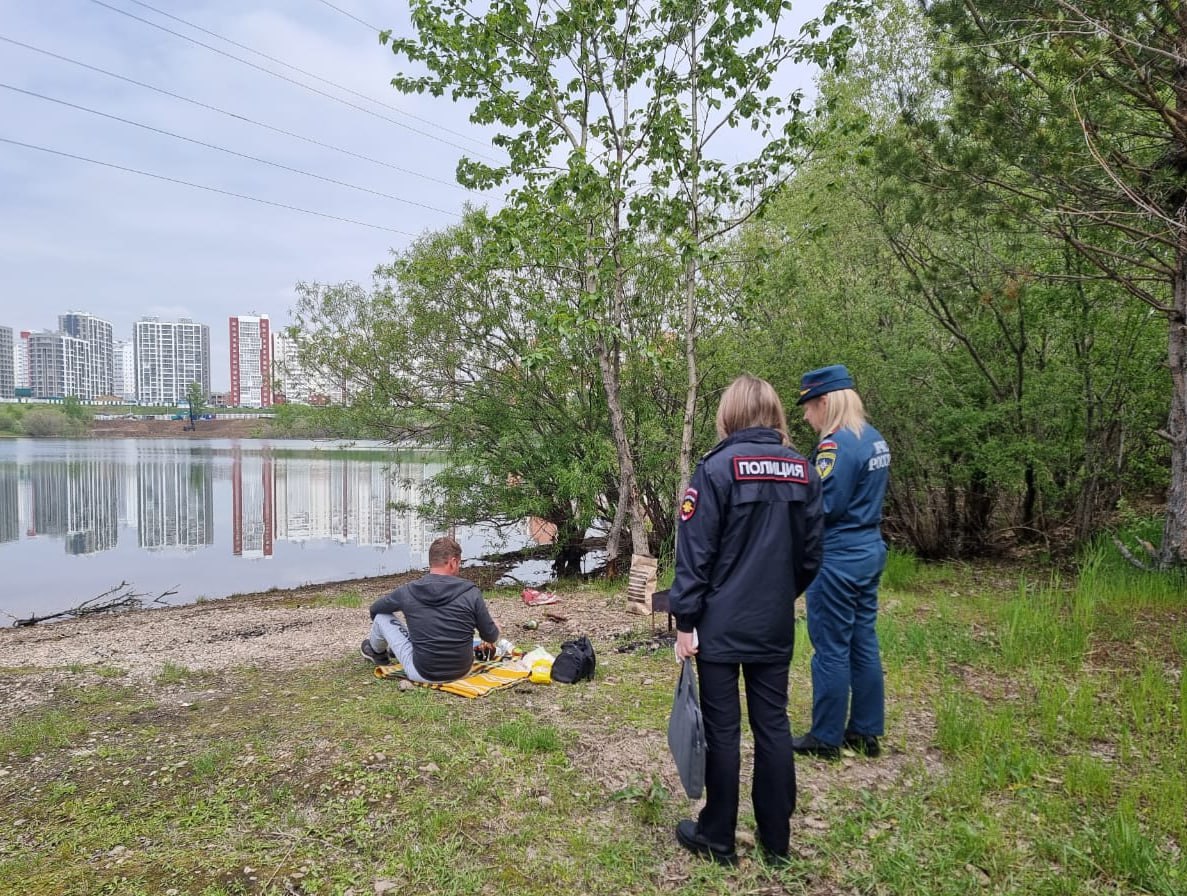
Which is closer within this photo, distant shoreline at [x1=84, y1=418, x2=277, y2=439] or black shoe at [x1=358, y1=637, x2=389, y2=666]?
black shoe at [x1=358, y1=637, x2=389, y2=666]

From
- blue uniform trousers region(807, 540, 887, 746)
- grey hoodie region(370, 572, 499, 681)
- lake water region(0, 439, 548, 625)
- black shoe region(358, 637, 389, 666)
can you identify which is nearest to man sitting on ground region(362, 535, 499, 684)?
grey hoodie region(370, 572, 499, 681)

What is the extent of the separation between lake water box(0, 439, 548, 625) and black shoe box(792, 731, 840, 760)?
9394mm

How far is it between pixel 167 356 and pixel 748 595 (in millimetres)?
121180

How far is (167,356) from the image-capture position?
341 ft

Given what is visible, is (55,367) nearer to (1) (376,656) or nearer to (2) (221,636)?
(2) (221,636)

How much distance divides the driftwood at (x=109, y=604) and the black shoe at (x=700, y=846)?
1244 cm

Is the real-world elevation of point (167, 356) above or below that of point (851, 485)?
above

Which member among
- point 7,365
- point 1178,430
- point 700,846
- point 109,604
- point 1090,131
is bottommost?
point 109,604

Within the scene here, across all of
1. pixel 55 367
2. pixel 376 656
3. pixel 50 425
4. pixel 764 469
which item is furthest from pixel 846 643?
pixel 55 367

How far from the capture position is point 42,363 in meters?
98.9

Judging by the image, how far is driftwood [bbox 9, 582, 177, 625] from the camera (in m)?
11.4

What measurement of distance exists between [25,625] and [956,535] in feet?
45.8

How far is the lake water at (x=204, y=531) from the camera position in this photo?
14.0 m

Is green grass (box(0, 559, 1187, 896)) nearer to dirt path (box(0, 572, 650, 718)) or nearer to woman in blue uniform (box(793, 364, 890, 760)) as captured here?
woman in blue uniform (box(793, 364, 890, 760))
